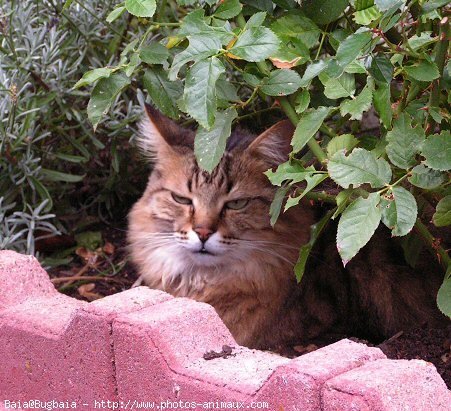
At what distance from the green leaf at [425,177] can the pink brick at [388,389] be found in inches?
18.2

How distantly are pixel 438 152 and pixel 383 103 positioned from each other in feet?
0.84

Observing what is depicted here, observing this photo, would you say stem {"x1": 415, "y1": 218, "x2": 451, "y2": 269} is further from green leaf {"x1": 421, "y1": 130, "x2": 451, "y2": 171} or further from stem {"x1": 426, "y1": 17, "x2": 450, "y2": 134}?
green leaf {"x1": 421, "y1": 130, "x2": 451, "y2": 171}

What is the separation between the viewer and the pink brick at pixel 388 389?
1.80 meters

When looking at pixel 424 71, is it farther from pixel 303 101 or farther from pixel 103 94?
pixel 103 94

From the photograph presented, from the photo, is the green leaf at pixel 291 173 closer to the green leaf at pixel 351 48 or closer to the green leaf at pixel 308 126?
the green leaf at pixel 308 126

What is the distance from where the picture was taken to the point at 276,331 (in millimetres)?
3279

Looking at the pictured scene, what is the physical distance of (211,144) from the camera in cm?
254

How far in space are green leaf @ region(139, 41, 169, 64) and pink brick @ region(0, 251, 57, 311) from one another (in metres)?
0.82

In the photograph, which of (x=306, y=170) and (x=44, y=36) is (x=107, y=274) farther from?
(x=306, y=170)

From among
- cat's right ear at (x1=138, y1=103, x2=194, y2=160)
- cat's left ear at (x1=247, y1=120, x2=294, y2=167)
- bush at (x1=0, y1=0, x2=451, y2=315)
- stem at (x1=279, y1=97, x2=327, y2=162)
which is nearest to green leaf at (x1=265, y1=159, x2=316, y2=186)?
bush at (x1=0, y1=0, x2=451, y2=315)

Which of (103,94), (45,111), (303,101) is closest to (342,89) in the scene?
(303,101)

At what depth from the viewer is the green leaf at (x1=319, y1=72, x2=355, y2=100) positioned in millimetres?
2369

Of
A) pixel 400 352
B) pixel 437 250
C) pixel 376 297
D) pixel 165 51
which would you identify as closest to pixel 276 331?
pixel 376 297

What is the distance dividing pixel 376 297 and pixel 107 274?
135 cm
